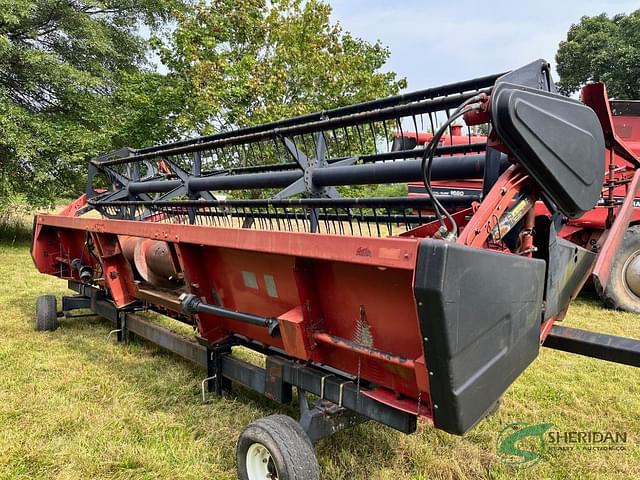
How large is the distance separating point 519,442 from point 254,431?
1.49 meters

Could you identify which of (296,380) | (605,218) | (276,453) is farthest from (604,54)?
(276,453)

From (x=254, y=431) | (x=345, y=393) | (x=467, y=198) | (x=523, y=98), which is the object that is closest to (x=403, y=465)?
(x=345, y=393)

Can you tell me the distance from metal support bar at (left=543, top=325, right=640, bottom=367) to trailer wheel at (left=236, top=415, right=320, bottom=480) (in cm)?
119

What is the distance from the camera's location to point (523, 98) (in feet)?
5.14

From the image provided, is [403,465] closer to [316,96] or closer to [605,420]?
[605,420]

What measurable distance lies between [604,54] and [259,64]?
57.7 feet

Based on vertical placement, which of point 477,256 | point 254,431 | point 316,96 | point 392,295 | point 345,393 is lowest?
point 254,431

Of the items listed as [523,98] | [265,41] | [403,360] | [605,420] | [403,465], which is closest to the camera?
[523,98]

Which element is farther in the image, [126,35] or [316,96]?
[316,96]

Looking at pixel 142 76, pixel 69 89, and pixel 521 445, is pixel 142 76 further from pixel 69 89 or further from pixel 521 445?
pixel 521 445

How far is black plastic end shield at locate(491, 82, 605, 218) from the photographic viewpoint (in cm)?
154

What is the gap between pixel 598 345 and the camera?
201 centimetres

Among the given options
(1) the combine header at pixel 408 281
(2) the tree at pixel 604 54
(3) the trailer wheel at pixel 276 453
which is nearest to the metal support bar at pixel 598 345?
(1) the combine header at pixel 408 281

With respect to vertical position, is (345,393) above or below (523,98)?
below
